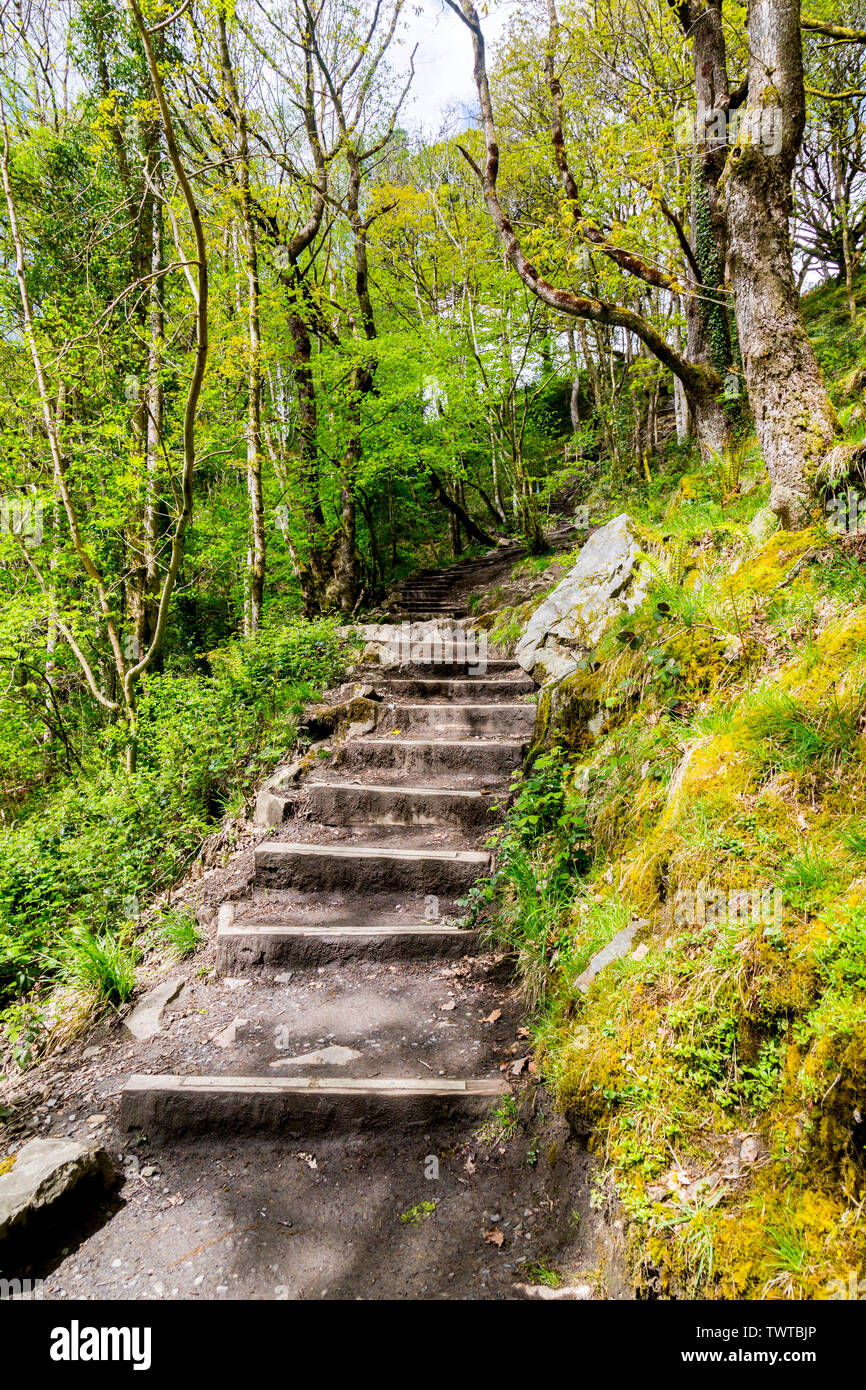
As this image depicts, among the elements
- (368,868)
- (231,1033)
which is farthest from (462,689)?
(231,1033)

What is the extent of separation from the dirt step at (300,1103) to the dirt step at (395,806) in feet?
6.55

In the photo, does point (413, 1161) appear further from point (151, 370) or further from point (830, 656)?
point (151, 370)

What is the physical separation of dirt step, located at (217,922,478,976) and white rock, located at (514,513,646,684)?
7.05ft

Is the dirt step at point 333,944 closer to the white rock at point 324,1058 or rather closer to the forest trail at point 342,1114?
the forest trail at point 342,1114

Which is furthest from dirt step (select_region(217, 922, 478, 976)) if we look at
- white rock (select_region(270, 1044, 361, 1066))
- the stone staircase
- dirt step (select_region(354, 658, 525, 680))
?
dirt step (select_region(354, 658, 525, 680))

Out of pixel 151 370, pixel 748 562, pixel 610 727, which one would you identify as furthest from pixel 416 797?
pixel 151 370

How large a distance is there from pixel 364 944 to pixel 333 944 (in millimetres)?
194

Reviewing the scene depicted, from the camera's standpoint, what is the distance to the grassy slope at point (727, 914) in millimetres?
1462

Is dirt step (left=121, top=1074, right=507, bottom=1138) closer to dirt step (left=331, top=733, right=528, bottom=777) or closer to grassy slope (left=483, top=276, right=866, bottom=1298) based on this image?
grassy slope (left=483, top=276, right=866, bottom=1298)

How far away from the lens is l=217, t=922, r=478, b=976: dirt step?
138 inches

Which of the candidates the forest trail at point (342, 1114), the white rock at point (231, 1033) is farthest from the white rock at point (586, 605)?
the white rock at point (231, 1033)

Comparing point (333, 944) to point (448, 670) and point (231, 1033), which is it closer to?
point (231, 1033)

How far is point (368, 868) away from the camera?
4.06 m
